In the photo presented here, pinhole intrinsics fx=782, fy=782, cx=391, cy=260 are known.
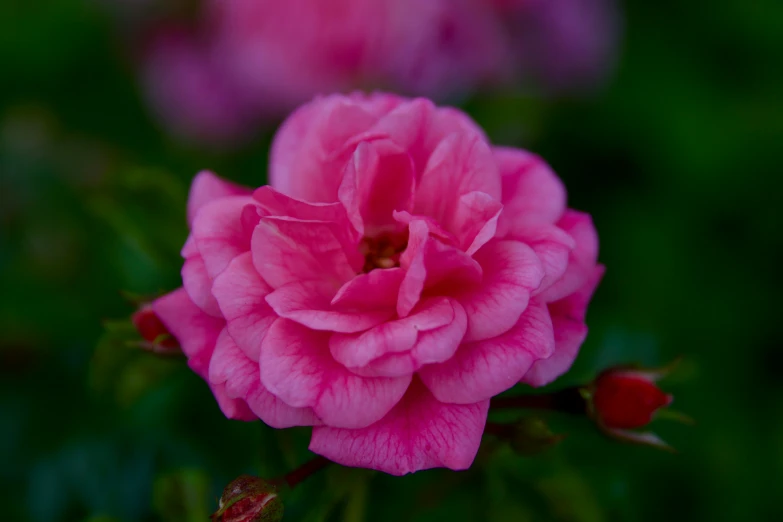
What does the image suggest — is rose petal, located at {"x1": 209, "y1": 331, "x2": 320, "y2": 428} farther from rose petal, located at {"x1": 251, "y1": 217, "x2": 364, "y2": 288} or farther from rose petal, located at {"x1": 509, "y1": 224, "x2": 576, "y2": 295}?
rose petal, located at {"x1": 509, "y1": 224, "x2": 576, "y2": 295}

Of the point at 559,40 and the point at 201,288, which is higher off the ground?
the point at 559,40

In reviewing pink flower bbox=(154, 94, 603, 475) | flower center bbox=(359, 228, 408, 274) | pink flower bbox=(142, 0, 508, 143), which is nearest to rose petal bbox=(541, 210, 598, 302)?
pink flower bbox=(154, 94, 603, 475)

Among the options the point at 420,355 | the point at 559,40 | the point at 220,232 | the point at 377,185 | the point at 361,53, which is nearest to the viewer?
the point at 420,355

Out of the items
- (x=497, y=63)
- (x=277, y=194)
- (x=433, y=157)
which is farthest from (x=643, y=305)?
(x=277, y=194)

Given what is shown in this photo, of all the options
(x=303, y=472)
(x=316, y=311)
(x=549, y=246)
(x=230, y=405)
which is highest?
(x=549, y=246)

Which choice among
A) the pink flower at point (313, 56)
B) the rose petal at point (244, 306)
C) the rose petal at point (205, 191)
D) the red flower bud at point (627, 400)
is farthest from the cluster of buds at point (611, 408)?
the pink flower at point (313, 56)

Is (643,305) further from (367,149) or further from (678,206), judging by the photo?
(367,149)

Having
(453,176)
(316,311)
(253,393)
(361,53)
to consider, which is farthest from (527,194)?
(361,53)

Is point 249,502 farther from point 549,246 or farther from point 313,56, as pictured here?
point 313,56
